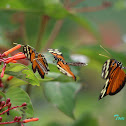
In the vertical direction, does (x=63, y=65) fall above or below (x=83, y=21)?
below

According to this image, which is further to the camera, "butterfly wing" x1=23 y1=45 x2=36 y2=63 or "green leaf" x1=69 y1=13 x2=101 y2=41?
"green leaf" x1=69 y1=13 x2=101 y2=41

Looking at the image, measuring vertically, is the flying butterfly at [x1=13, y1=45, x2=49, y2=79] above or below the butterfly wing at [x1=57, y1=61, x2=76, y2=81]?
above

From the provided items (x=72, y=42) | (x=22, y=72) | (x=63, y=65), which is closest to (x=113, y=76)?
(x=63, y=65)

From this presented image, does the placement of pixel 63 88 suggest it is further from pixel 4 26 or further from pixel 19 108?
pixel 4 26

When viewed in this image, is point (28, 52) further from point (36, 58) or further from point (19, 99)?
point (19, 99)

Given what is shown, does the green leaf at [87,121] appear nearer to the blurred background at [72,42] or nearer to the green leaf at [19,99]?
the blurred background at [72,42]

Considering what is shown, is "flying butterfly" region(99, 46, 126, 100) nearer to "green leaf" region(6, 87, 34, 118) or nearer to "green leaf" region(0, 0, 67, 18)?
"green leaf" region(6, 87, 34, 118)

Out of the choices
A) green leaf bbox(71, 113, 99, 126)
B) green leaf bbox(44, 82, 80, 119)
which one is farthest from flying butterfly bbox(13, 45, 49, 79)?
green leaf bbox(71, 113, 99, 126)
